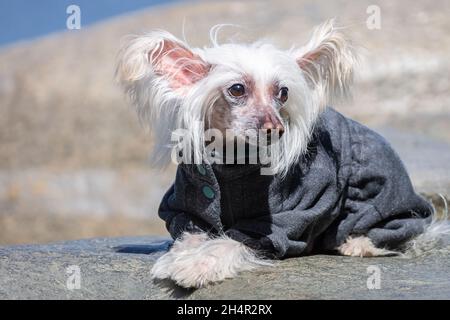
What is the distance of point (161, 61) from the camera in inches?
156

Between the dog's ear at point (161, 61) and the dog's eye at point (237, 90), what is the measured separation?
0.19 meters

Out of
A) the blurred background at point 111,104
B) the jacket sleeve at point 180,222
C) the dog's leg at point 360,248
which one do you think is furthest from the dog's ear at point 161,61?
the blurred background at point 111,104

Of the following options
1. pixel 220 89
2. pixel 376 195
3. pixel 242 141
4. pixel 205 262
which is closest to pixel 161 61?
pixel 220 89

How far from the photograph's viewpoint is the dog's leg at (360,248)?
4.33 metres

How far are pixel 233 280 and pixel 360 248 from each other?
87cm

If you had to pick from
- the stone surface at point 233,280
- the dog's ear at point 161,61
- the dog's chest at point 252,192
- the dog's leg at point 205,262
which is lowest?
the stone surface at point 233,280

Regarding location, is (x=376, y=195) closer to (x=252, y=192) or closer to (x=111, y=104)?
(x=252, y=192)

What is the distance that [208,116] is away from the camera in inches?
155

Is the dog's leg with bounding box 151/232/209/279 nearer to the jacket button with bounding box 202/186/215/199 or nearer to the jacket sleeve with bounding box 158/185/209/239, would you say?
the jacket sleeve with bounding box 158/185/209/239

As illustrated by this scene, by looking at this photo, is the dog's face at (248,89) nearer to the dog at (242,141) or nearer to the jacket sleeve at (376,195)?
the dog at (242,141)

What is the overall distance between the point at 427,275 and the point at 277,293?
0.78 meters

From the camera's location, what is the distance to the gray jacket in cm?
395

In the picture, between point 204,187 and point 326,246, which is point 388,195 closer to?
point 326,246

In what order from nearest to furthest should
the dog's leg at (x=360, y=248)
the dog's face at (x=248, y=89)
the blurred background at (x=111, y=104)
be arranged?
the dog's face at (x=248, y=89)
the dog's leg at (x=360, y=248)
the blurred background at (x=111, y=104)
